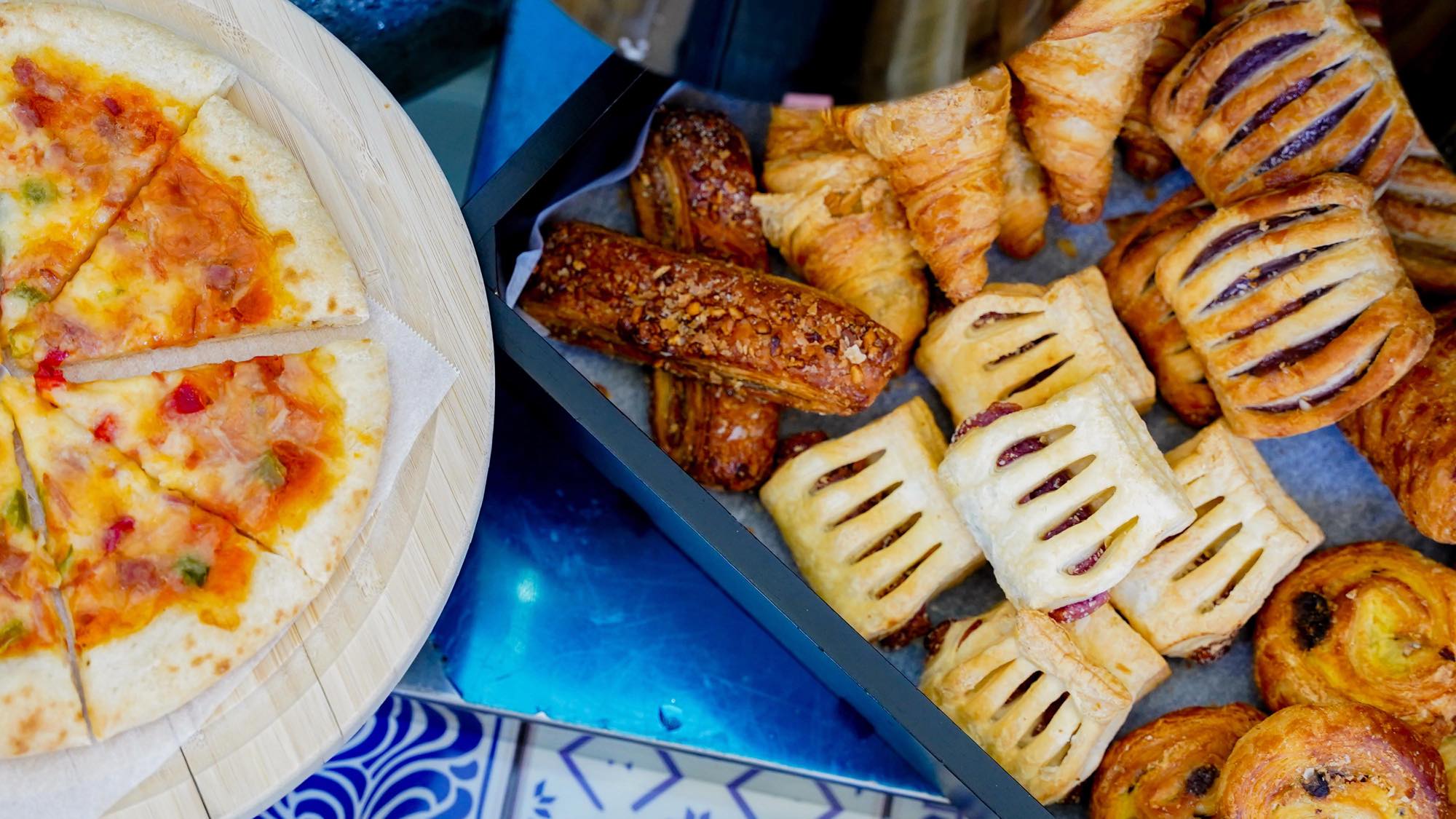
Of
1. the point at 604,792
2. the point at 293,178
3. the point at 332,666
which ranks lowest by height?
the point at 604,792

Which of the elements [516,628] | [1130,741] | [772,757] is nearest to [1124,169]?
[1130,741]

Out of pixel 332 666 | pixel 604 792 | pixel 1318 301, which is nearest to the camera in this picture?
pixel 332 666

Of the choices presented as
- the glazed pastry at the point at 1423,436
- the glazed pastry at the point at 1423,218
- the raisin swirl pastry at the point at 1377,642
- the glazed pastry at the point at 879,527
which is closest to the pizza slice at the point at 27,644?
the glazed pastry at the point at 879,527

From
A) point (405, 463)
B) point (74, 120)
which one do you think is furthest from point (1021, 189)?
point (74, 120)

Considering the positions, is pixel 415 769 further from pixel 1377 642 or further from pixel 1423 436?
pixel 1423 436

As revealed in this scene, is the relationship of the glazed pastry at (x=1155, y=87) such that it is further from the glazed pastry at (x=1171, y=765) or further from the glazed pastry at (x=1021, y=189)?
the glazed pastry at (x=1171, y=765)

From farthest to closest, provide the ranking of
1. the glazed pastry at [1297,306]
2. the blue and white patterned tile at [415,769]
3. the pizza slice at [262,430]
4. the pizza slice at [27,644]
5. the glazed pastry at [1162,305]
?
the blue and white patterned tile at [415,769] < the glazed pastry at [1162,305] < the glazed pastry at [1297,306] < the pizza slice at [262,430] < the pizza slice at [27,644]

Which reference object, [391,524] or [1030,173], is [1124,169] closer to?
[1030,173]
